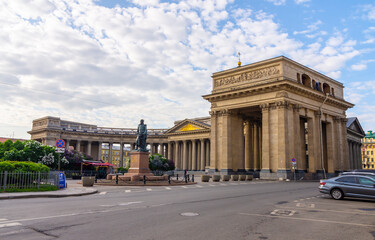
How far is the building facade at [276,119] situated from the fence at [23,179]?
30.4 metres

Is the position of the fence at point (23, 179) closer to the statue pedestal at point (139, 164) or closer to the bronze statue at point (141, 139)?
the statue pedestal at point (139, 164)

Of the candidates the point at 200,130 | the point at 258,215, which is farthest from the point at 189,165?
the point at 258,215

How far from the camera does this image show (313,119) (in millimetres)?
51312

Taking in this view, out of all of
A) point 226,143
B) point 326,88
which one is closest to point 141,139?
point 226,143

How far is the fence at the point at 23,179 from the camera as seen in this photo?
810 inches

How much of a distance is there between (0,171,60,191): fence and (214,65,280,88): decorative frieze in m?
33.9

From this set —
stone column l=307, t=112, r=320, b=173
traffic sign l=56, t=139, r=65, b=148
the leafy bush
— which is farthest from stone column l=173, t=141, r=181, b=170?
the leafy bush

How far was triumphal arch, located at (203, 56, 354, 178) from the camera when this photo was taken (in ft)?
148

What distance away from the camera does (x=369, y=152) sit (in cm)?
14100

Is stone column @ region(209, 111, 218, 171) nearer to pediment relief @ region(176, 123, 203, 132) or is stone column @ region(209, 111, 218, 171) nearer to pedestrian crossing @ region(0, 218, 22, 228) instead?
pedestrian crossing @ region(0, 218, 22, 228)

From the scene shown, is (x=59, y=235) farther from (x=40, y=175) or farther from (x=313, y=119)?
(x=313, y=119)

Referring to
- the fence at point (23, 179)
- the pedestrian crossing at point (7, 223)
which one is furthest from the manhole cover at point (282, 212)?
the fence at point (23, 179)

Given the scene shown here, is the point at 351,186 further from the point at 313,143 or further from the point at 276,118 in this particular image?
the point at 313,143

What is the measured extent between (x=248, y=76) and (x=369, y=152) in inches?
4612
